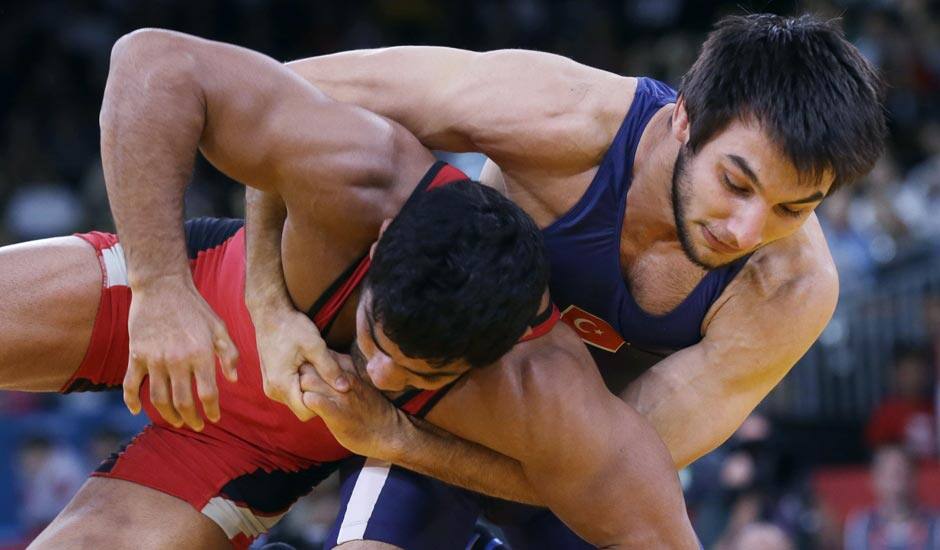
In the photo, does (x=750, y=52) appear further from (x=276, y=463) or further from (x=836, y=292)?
(x=276, y=463)

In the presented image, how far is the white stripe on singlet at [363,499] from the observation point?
3.22 meters

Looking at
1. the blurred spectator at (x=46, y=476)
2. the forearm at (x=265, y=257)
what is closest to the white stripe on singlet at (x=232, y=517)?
the forearm at (x=265, y=257)

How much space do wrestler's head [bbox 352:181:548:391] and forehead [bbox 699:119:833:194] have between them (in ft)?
1.48

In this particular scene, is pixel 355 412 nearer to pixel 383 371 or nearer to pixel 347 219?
pixel 383 371

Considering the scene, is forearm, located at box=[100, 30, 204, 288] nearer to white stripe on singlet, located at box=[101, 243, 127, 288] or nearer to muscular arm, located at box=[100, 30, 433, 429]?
muscular arm, located at box=[100, 30, 433, 429]

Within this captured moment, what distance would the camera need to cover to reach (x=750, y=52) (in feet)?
10.2

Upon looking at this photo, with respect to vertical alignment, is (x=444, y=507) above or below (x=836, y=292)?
below

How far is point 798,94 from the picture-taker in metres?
3.00

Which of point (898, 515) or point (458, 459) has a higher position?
point (458, 459)

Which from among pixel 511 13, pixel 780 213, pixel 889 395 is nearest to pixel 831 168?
pixel 780 213

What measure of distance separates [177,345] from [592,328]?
101 cm

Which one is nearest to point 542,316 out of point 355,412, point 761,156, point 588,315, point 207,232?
point 588,315

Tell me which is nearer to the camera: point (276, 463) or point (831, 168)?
point (831, 168)

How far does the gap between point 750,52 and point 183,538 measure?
1.62m
